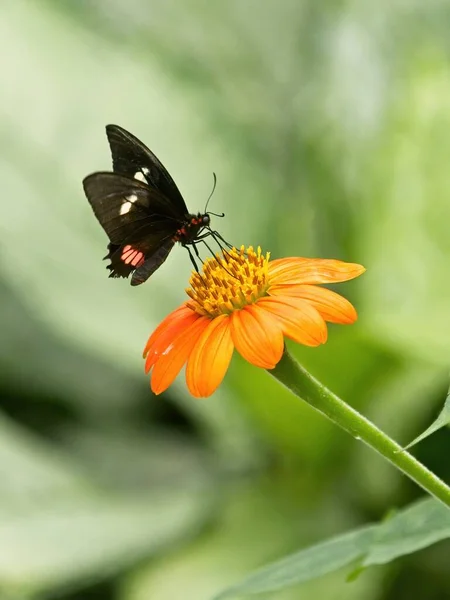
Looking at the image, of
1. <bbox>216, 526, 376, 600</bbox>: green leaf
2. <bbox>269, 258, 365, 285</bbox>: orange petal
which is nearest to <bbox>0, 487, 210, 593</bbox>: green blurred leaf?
<bbox>216, 526, 376, 600</bbox>: green leaf

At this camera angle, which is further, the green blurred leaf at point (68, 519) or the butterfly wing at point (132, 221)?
the green blurred leaf at point (68, 519)

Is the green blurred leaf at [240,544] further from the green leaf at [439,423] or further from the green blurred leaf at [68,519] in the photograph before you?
the green leaf at [439,423]

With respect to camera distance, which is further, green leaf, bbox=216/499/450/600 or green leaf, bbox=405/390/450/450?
green leaf, bbox=216/499/450/600

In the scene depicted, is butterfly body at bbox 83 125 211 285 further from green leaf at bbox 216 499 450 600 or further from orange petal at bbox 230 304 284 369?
green leaf at bbox 216 499 450 600

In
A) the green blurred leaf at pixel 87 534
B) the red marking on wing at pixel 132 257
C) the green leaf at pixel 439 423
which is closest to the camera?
the green leaf at pixel 439 423

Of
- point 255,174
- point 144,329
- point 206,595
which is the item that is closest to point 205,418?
point 144,329

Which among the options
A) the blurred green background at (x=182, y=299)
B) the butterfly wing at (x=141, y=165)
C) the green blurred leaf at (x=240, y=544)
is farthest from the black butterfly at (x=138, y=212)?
the green blurred leaf at (x=240, y=544)

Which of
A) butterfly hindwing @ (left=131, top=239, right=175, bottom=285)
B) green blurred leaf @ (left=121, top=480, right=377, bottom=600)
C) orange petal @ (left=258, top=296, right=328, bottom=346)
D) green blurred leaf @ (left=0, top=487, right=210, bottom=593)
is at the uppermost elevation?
green blurred leaf @ (left=0, top=487, right=210, bottom=593)
